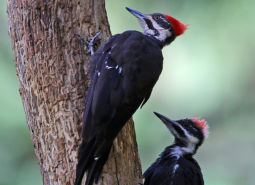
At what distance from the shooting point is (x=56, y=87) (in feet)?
10.0

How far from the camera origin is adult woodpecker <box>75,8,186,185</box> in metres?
2.88

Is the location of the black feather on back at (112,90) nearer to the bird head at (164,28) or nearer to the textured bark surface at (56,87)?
the textured bark surface at (56,87)

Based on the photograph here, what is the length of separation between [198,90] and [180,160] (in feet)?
6.43

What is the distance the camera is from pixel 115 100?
2.92m

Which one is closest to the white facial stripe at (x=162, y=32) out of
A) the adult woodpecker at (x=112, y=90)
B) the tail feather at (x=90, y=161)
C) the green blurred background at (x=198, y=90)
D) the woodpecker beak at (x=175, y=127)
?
the adult woodpecker at (x=112, y=90)

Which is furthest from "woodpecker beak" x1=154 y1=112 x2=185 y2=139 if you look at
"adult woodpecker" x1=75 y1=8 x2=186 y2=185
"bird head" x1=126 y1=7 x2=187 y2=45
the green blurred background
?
the green blurred background

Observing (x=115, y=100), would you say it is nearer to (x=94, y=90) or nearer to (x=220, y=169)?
(x=94, y=90)

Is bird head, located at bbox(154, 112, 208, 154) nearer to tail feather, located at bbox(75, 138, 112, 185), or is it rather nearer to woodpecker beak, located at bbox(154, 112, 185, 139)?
woodpecker beak, located at bbox(154, 112, 185, 139)

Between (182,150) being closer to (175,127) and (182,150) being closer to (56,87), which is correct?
(175,127)

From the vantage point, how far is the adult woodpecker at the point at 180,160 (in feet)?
11.0

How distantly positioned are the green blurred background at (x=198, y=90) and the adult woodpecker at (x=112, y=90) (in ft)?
6.69

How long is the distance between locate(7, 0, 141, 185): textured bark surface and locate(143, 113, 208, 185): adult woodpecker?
288mm

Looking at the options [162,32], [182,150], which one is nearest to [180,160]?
[182,150]

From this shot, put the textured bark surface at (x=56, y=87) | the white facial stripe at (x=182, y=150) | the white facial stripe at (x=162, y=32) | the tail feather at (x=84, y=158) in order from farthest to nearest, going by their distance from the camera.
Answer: the white facial stripe at (x=162, y=32)
the white facial stripe at (x=182, y=150)
the textured bark surface at (x=56, y=87)
the tail feather at (x=84, y=158)
